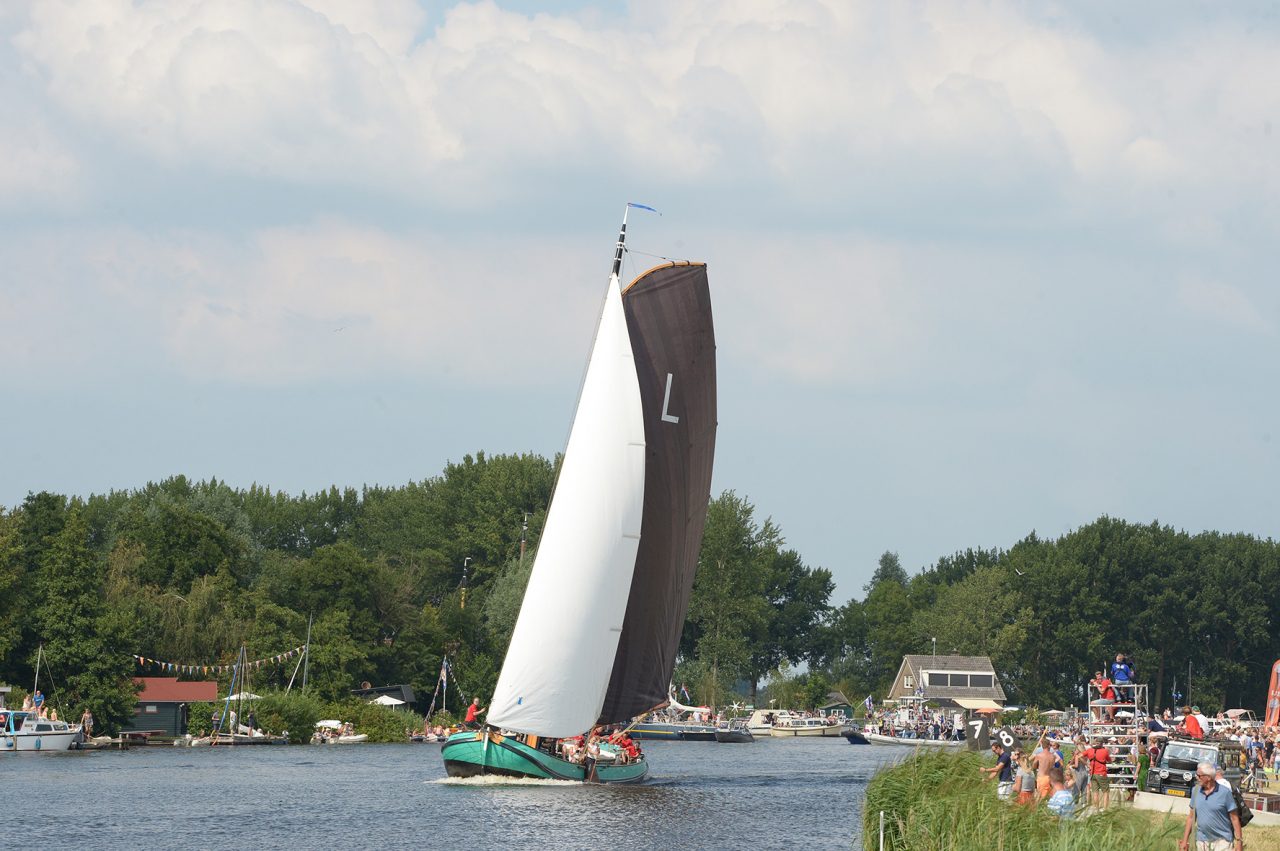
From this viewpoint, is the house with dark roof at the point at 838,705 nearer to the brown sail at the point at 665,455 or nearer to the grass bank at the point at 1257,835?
the brown sail at the point at 665,455

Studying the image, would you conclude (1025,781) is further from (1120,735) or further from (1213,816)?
(1120,735)

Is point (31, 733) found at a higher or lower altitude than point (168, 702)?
lower

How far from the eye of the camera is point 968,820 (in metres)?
24.4

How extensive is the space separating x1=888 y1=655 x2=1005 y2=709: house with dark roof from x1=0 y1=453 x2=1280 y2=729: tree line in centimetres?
223

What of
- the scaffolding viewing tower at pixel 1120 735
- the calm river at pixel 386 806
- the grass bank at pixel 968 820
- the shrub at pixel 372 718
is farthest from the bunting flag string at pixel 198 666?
the grass bank at pixel 968 820

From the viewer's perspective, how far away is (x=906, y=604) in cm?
17038

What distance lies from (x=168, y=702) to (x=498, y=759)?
41.6m

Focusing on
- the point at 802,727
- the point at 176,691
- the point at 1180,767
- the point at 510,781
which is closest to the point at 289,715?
the point at 176,691

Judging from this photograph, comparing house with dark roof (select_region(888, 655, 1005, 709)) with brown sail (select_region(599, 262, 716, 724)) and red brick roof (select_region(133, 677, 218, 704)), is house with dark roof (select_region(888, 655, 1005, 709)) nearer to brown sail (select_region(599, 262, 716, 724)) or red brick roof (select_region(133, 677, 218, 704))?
red brick roof (select_region(133, 677, 218, 704))

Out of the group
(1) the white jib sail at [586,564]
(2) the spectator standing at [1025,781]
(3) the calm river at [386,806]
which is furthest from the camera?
(1) the white jib sail at [586,564]

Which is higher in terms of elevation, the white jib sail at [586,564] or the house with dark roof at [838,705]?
the white jib sail at [586,564]

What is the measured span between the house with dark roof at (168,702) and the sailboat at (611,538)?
39.2 metres

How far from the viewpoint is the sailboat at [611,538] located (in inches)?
1916

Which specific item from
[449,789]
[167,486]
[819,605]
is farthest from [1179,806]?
[819,605]
